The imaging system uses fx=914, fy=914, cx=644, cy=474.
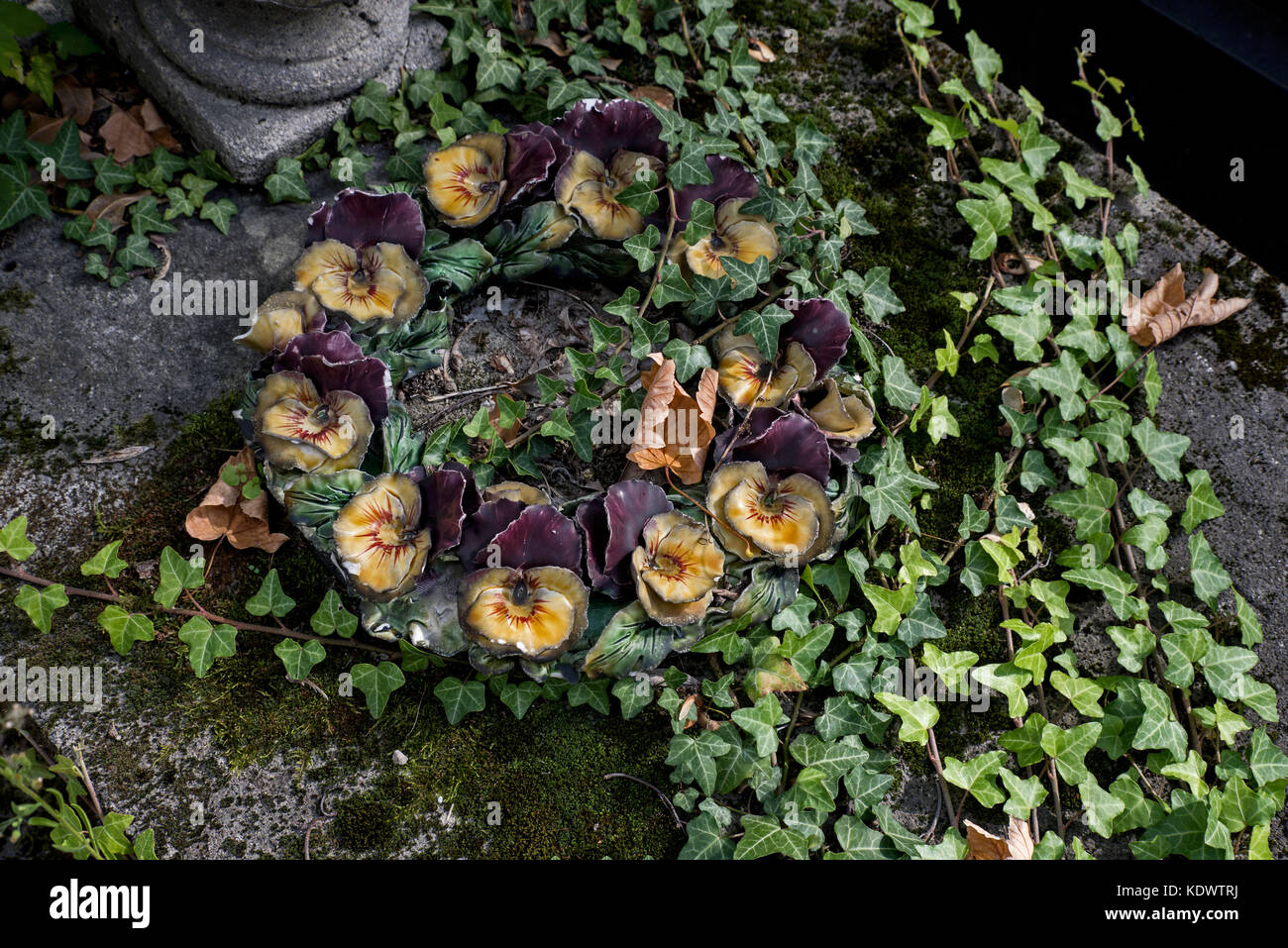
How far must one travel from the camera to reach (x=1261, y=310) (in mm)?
3037

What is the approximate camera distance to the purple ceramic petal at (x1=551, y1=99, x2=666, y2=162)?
2.73 metres

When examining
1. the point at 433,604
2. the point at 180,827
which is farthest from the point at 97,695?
the point at 433,604

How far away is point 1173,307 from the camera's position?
300 centimetres

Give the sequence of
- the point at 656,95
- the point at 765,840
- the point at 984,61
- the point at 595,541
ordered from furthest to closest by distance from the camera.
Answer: the point at 984,61, the point at 656,95, the point at 595,541, the point at 765,840

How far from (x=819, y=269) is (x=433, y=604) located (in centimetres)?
152

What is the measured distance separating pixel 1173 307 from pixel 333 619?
277 centimetres

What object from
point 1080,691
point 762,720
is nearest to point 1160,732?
point 1080,691

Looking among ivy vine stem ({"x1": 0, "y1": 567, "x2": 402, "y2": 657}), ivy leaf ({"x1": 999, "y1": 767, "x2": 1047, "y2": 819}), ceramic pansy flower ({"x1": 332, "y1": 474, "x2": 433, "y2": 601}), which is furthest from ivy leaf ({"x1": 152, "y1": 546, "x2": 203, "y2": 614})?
ivy leaf ({"x1": 999, "y1": 767, "x2": 1047, "y2": 819})

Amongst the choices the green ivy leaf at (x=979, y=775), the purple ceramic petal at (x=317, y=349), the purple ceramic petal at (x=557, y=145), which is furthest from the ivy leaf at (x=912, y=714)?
the purple ceramic petal at (x=557, y=145)

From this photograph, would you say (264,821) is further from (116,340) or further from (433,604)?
(116,340)

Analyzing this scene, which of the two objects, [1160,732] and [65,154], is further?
[65,154]

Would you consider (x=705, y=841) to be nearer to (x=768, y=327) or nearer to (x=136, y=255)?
(x=768, y=327)

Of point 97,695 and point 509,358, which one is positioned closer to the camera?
point 97,695

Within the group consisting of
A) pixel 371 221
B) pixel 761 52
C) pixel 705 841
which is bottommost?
pixel 705 841
